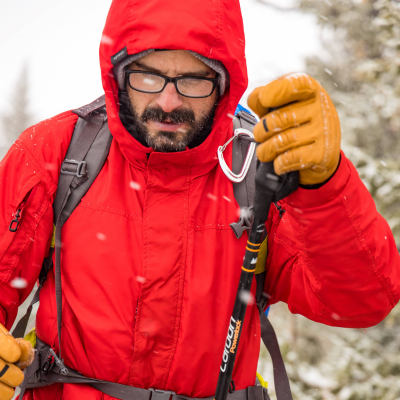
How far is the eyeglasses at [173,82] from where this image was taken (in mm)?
2164

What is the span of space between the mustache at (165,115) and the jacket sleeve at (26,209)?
0.53 meters

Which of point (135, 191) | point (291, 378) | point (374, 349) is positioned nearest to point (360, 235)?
point (135, 191)

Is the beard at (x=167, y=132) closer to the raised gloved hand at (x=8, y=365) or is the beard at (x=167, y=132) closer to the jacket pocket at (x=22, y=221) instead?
the jacket pocket at (x=22, y=221)

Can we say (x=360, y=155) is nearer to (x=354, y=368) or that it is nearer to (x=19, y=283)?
(x=354, y=368)

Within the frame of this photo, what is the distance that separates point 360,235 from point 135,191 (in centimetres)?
Answer: 124

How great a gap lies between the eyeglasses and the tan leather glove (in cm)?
83

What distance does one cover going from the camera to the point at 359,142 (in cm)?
664

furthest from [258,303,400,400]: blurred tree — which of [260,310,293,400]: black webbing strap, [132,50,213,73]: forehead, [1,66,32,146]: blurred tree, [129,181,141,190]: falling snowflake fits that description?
[1,66,32,146]: blurred tree

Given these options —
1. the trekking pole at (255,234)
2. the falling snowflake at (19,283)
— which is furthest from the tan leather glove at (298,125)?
the falling snowflake at (19,283)

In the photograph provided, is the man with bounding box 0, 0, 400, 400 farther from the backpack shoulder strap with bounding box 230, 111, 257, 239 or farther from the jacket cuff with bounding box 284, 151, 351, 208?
the jacket cuff with bounding box 284, 151, 351, 208

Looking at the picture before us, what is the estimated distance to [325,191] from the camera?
156 centimetres

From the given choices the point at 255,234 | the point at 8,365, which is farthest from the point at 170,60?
the point at 8,365

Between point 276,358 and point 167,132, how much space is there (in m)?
1.57

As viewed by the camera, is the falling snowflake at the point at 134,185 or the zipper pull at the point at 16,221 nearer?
the zipper pull at the point at 16,221
